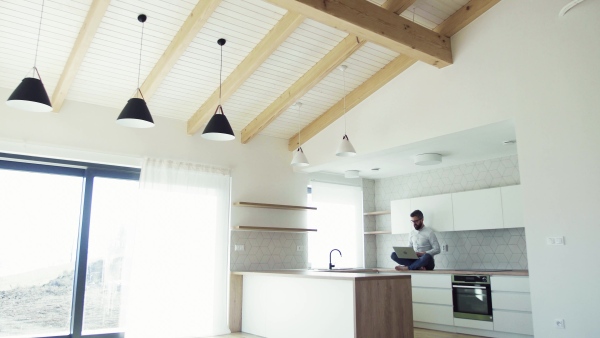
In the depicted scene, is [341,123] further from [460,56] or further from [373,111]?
[460,56]

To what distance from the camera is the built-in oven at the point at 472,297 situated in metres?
5.73

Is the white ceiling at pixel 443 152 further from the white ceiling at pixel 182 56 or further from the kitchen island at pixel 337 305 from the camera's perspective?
the kitchen island at pixel 337 305

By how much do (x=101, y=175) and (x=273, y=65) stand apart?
2.59m

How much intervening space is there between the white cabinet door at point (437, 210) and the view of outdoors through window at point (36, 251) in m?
4.94

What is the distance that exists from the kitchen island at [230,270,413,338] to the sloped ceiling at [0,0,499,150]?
7.99ft

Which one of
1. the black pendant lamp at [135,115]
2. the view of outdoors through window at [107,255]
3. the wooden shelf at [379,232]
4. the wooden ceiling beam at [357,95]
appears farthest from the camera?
the wooden shelf at [379,232]

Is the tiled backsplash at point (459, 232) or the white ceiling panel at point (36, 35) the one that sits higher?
the white ceiling panel at point (36, 35)

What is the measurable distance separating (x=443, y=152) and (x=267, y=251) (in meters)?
2.96

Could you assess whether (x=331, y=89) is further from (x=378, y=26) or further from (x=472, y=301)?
(x=472, y=301)

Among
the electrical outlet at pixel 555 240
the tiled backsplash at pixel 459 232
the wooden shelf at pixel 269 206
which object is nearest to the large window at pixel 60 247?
the wooden shelf at pixel 269 206

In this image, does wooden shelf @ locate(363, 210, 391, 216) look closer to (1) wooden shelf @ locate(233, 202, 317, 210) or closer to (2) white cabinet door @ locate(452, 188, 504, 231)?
(1) wooden shelf @ locate(233, 202, 317, 210)

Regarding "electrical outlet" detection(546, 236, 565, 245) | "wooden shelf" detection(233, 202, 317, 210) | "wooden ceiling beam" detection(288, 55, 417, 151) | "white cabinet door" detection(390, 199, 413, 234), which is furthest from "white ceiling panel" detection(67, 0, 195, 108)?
"white cabinet door" detection(390, 199, 413, 234)

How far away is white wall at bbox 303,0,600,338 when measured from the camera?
161 inches

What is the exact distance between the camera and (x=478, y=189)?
683 cm
